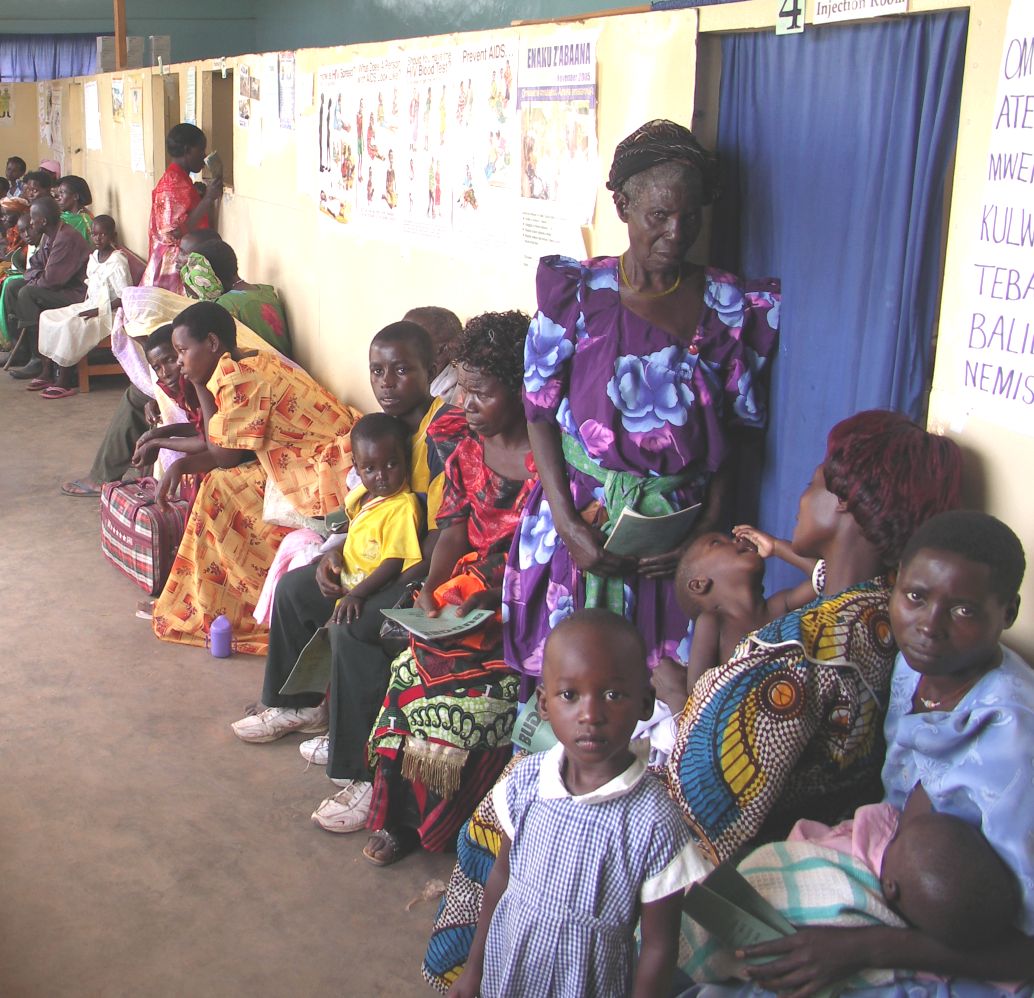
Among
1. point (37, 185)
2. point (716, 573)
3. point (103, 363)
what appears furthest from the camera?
point (37, 185)

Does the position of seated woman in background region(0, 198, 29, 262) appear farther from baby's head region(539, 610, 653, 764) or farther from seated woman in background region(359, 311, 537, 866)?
baby's head region(539, 610, 653, 764)

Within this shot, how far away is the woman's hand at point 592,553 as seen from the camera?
282cm

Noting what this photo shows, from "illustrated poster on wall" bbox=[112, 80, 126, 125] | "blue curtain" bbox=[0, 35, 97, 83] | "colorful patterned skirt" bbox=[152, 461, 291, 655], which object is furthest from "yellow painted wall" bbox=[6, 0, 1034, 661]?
"blue curtain" bbox=[0, 35, 97, 83]

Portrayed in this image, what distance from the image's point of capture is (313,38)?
14.2 meters

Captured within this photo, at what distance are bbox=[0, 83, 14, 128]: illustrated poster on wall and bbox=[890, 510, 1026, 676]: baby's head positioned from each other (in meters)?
14.7

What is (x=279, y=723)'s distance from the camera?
393cm

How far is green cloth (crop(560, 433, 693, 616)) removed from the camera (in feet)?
9.25

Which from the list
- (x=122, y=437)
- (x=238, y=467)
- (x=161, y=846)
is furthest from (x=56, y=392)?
(x=161, y=846)

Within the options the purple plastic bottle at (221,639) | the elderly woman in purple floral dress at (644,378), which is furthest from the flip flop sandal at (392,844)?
the purple plastic bottle at (221,639)

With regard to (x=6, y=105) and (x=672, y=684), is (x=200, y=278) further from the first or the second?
(x=6, y=105)

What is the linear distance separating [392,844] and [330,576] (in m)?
0.90

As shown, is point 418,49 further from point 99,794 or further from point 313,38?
point 313,38

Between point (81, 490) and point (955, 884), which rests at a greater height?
point (955, 884)

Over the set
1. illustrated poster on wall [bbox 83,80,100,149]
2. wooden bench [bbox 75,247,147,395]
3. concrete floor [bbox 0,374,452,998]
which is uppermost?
illustrated poster on wall [bbox 83,80,100,149]
